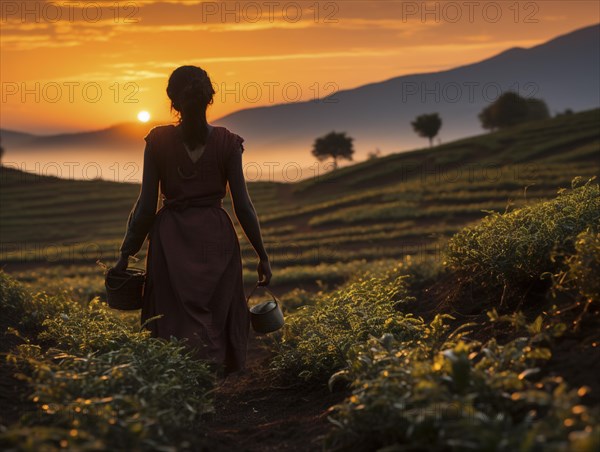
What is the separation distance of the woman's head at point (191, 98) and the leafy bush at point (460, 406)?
2.46 metres

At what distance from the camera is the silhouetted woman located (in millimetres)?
6418

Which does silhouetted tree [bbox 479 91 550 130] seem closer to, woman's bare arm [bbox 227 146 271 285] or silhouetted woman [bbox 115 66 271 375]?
woman's bare arm [bbox 227 146 271 285]

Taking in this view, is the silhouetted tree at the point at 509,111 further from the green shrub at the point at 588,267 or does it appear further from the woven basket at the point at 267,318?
the green shrub at the point at 588,267

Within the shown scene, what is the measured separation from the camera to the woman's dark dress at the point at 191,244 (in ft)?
21.2

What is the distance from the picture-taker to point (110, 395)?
4.45m

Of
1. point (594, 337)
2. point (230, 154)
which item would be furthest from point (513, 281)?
point (230, 154)

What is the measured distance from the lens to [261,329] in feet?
23.2

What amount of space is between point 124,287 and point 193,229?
2.47 feet

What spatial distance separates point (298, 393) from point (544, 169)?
3007cm

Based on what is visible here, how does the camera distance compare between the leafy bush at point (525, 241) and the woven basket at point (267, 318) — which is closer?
the leafy bush at point (525, 241)

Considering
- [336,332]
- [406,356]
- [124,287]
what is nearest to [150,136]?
[124,287]

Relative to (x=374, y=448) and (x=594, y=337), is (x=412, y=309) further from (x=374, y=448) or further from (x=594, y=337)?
(x=374, y=448)

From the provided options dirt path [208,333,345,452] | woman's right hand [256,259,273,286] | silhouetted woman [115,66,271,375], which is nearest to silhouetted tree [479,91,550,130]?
dirt path [208,333,345,452]

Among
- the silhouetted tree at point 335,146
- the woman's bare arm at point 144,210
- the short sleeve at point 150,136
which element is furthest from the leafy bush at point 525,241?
the silhouetted tree at point 335,146
